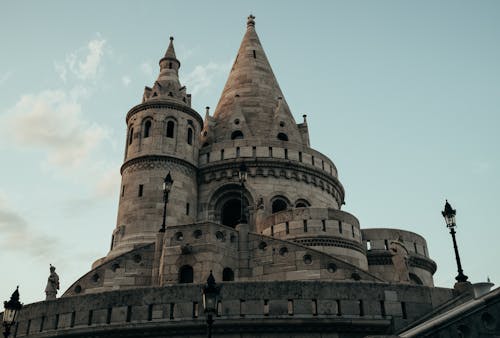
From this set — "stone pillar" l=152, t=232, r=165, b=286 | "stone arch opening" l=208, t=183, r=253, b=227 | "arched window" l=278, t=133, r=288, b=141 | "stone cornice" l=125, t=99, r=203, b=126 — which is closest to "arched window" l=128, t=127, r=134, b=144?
"stone cornice" l=125, t=99, r=203, b=126

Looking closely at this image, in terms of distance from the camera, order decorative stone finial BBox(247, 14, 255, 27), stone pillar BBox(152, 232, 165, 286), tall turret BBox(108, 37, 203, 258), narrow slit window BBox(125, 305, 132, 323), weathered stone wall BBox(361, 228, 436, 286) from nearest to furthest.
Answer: narrow slit window BBox(125, 305, 132, 323), stone pillar BBox(152, 232, 165, 286), tall turret BBox(108, 37, 203, 258), weathered stone wall BBox(361, 228, 436, 286), decorative stone finial BBox(247, 14, 255, 27)

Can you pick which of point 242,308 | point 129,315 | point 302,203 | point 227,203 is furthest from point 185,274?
point 302,203

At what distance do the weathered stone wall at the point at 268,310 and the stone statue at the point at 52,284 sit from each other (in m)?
6.87

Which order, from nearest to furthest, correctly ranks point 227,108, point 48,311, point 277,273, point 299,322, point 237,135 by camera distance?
1. point 299,322
2. point 48,311
3. point 277,273
4. point 237,135
5. point 227,108

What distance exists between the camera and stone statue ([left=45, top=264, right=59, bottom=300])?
1993 cm

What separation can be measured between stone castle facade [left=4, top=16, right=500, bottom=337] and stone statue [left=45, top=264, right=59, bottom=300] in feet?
3.86

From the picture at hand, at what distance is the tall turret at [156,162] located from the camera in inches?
877

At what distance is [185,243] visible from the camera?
1769 cm

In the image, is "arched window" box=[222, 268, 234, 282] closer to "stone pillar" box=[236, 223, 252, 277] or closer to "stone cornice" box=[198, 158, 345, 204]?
"stone pillar" box=[236, 223, 252, 277]

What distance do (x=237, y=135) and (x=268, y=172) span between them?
13.1 ft

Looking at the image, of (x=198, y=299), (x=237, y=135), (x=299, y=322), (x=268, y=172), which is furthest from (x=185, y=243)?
(x=237, y=135)

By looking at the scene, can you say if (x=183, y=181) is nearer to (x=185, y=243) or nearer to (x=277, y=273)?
(x=185, y=243)

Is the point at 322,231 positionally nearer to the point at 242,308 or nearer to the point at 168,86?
the point at 242,308

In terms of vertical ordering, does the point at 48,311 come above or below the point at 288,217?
below
